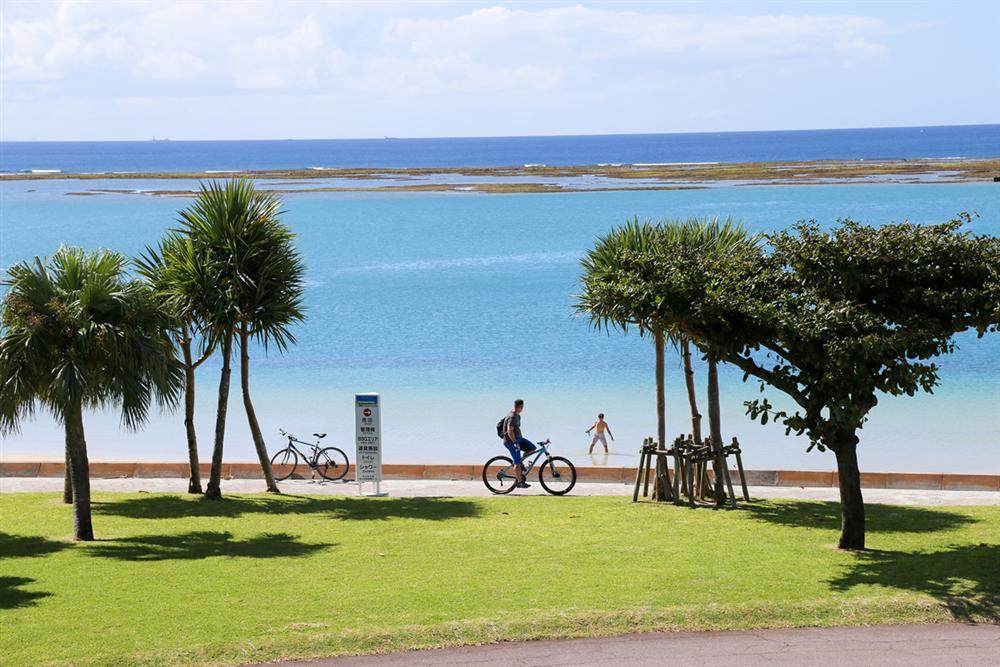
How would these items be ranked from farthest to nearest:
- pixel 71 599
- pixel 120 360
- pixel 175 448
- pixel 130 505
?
pixel 175 448 → pixel 130 505 → pixel 120 360 → pixel 71 599

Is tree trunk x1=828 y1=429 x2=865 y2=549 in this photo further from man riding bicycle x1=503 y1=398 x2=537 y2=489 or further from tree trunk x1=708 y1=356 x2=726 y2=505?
man riding bicycle x1=503 y1=398 x2=537 y2=489

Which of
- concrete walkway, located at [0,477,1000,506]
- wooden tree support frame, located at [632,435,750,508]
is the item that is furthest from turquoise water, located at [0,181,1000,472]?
wooden tree support frame, located at [632,435,750,508]

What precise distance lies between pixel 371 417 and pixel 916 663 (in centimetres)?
1163

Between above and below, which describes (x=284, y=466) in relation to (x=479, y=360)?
below

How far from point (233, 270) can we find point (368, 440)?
367 cm

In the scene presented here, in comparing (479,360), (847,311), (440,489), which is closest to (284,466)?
(440,489)

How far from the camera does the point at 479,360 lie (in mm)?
39250

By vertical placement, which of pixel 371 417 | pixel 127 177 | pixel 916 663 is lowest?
pixel 916 663

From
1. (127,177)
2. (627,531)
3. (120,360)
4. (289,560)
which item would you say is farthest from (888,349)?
(127,177)

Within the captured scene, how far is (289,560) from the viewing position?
14.6 meters

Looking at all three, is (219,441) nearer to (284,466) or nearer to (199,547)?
(284,466)

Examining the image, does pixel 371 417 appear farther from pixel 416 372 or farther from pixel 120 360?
pixel 416 372

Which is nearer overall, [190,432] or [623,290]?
[623,290]

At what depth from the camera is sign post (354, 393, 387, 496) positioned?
20.2 meters
